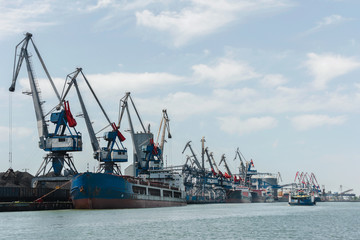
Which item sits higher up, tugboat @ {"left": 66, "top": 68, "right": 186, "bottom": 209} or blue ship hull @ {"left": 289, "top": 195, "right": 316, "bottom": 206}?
tugboat @ {"left": 66, "top": 68, "right": 186, "bottom": 209}

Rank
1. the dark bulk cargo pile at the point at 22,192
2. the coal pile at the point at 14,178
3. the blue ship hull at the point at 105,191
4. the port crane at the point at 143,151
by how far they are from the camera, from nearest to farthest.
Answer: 1. the blue ship hull at the point at 105,191
2. the dark bulk cargo pile at the point at 22,192
3. the coal pile at the point at 14,178
4. the port crane at the point at 143,151

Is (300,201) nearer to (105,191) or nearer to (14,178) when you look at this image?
(105,191)

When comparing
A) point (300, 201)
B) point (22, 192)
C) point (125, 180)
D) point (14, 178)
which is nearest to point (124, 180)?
point (125, 180)

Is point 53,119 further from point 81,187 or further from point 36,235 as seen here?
point 36,235

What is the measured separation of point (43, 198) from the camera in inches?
4070

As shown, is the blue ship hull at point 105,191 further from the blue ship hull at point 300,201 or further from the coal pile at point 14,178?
the blue ship hull at point 300,201

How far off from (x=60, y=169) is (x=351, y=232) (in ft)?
242

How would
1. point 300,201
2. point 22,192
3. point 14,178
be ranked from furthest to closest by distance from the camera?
1. point 300,201
2. point 14,178
3. point 22,192

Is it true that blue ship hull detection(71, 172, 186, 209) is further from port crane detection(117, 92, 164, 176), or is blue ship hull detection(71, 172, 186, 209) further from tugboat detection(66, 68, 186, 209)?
port crane detection(117, 92, 164, 176)

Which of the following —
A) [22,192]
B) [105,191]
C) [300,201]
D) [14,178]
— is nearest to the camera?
[105,191]

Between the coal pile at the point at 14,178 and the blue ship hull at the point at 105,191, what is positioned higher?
the coal pile at the point at 14,178

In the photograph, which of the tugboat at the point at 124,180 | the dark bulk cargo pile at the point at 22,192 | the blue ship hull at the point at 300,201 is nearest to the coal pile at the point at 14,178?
the dark bulk cargo pile at the point at 22,192

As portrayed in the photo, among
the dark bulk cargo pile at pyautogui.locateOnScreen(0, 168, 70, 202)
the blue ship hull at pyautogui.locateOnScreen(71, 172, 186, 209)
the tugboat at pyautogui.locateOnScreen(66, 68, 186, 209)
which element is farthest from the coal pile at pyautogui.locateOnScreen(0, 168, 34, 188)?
the blue ship hull at pyautogui.locateOnScreen(71, 172, 186, 209)

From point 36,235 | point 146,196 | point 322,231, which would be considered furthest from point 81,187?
point 322,231
